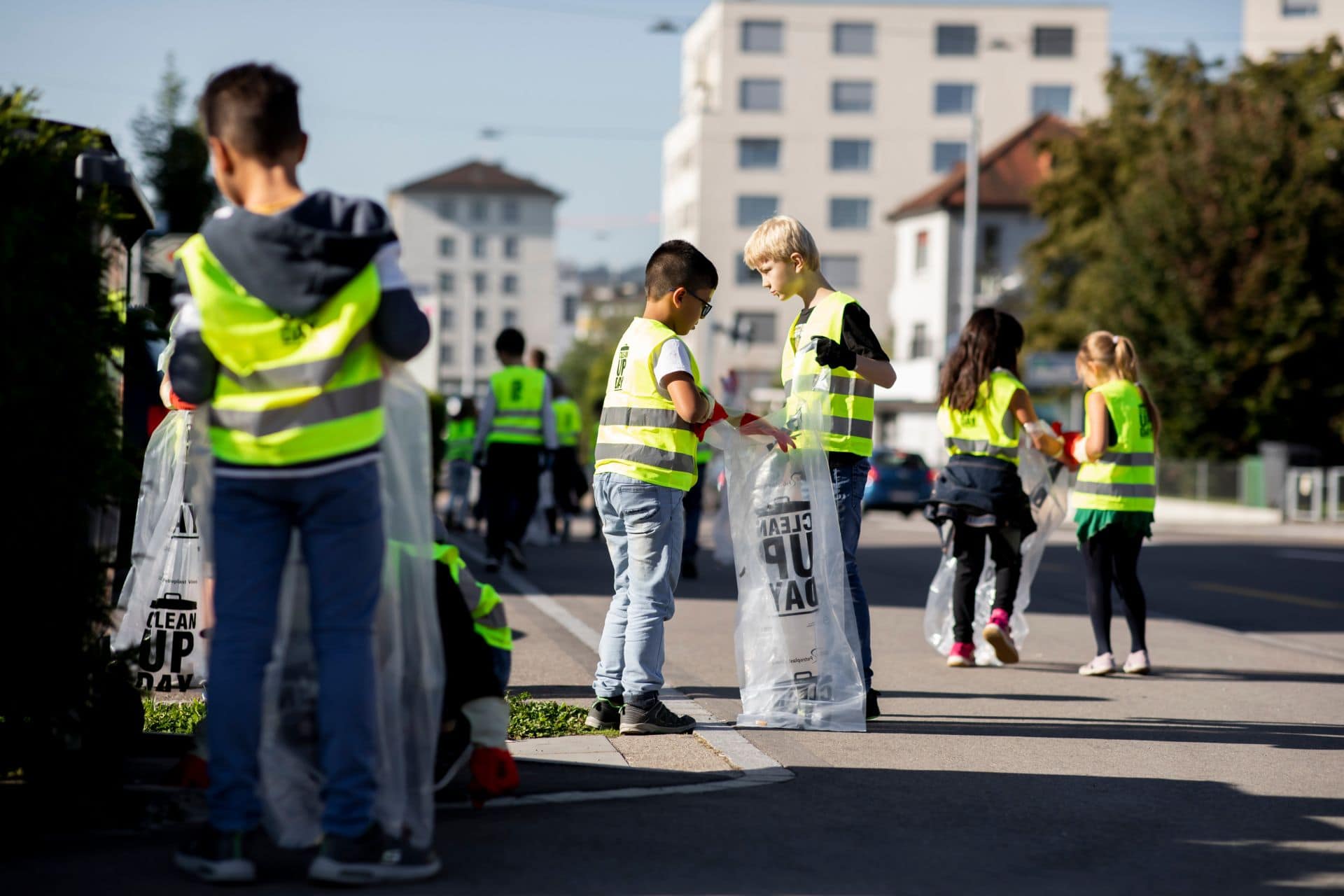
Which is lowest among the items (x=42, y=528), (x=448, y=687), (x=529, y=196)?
(x=448, y=687)

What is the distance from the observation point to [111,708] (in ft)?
15.5

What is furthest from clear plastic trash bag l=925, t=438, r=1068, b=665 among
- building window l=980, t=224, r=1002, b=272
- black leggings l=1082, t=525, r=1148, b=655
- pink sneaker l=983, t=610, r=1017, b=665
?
building window l=980, t=224, r=1002, b=272

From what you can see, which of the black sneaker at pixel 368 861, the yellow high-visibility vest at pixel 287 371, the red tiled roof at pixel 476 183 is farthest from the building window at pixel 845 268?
the black sneaker at pixel 368 861

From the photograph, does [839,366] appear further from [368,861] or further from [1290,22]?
[1290,22]

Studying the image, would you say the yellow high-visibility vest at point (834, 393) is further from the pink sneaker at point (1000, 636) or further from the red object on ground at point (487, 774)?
the red object on ground at point (487, 774)

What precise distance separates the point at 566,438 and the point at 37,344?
51.9 feet

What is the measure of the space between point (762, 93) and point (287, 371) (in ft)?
262

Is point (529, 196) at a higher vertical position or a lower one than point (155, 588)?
higher

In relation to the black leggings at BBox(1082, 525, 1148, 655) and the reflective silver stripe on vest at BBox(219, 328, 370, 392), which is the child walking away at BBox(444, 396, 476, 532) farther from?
the reflective silver stripe on vest at BBox(219, 328, 370, 392)

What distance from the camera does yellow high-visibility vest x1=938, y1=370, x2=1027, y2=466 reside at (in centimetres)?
877

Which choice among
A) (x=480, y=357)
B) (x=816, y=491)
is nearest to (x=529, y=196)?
(x=480, y=357)

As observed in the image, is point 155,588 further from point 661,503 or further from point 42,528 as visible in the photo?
point 42,528

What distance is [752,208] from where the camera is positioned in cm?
8281

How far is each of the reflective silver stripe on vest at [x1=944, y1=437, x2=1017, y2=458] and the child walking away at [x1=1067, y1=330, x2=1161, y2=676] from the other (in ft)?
1.59
